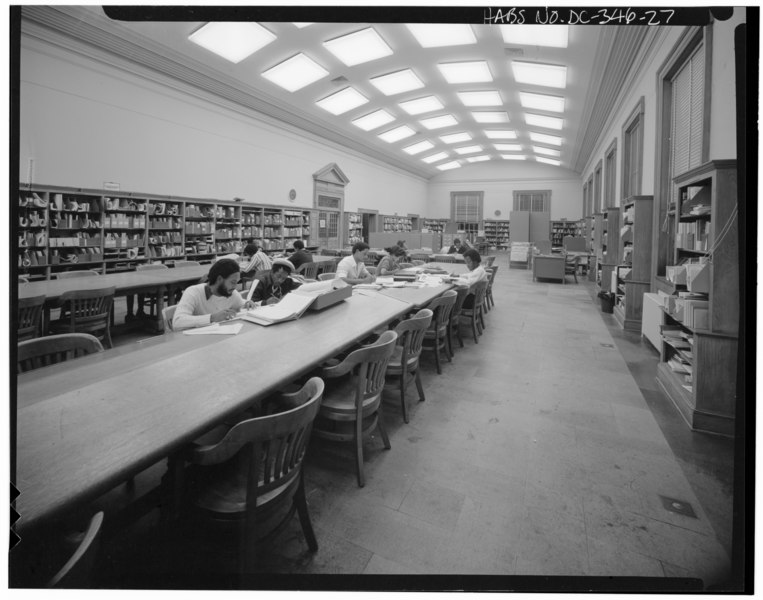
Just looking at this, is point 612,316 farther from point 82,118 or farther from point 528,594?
point 82,118

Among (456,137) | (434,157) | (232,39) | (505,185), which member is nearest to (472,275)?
(232,39)

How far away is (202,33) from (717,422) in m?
7.96

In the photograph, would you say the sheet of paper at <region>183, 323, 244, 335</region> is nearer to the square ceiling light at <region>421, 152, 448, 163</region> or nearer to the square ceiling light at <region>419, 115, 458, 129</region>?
the square ceiling light at <region>419, 115, 458, 129</region>

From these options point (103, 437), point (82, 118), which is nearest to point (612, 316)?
point (103, 437)

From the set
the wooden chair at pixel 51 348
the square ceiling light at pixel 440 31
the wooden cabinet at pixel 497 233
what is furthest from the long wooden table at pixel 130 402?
the wooden cabinet at pixel 497 233

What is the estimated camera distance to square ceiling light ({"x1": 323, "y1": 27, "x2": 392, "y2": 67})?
623 centimetres

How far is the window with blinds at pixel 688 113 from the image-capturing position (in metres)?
3.81

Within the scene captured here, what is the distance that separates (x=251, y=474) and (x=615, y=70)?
777 centimetres

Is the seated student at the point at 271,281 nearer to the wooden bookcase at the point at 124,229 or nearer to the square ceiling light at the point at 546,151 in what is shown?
the wooden bookcase at the point at 124,229

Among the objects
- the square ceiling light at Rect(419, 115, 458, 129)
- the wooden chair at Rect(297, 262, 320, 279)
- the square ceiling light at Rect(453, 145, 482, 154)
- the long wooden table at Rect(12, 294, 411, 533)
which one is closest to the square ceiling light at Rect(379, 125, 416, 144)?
the square ceiling light at Rect(419, 115, 458, 129)

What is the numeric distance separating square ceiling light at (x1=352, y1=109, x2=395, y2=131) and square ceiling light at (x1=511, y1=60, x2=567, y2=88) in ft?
13.0

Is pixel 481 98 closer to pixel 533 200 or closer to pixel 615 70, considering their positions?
pixel 615 70

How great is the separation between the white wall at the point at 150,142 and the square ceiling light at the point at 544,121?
571 cm

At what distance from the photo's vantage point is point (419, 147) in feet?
46.0
